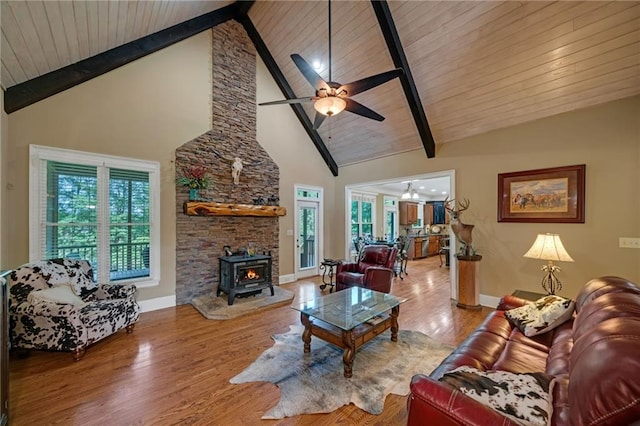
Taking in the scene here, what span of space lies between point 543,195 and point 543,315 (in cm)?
249

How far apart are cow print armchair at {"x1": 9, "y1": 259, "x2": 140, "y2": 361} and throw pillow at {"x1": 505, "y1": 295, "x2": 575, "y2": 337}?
14.1ft

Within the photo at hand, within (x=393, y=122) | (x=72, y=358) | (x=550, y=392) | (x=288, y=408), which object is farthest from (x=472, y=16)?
(x=72, y=358)

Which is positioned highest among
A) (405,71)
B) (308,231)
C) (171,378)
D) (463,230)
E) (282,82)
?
(282,82)

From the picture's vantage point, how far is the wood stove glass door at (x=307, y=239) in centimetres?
622

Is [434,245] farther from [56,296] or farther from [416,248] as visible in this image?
[56,296]

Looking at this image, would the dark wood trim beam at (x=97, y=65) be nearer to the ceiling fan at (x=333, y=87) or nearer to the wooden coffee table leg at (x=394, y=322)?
the ceiling fan at (x=333, y=87)

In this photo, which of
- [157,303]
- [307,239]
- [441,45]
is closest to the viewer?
[441,45]

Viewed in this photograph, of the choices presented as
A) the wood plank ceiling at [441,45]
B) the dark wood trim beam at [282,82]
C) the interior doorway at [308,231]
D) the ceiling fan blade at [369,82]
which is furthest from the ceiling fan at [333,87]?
the interior doorway at [308,231]

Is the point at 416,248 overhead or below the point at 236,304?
overhead

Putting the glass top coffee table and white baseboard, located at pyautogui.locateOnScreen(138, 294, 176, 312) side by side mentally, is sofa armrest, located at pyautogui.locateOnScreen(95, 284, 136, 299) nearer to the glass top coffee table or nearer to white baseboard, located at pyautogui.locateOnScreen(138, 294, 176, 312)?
white baseboard, located at pyautogui.locateOnScreen(138, 294, 176, 312)

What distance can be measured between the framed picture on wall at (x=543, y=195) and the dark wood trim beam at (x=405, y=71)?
140 centimetres

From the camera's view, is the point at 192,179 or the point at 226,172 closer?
the point at 192,179

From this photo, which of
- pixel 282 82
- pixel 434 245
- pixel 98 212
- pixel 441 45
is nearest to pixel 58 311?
pixel 98 212

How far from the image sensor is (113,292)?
3400 mm
